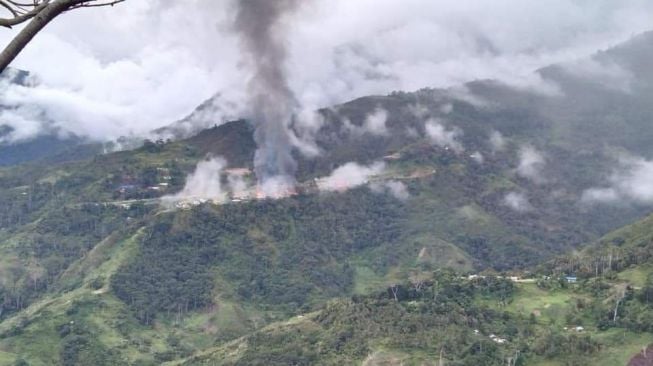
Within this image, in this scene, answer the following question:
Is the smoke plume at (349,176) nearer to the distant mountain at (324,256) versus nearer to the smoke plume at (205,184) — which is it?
the distant mountain at (324,256)

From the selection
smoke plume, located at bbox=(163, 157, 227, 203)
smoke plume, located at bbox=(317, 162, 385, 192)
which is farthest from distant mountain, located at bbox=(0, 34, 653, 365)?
smoke plume, located at bbox=(163, 157, 227, 203)

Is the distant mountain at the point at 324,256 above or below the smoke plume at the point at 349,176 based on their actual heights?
below

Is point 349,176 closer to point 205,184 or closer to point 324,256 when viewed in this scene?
point 205,184

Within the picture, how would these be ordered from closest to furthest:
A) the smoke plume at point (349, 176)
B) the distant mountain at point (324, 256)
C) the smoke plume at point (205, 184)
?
the distant mountain at point (324, 256), the smoke plume at point (205, 184), the smoke plume at point (349, 176)

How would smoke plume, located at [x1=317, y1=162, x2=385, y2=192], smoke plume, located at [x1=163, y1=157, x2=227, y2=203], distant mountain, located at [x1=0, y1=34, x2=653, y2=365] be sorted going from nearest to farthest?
distant mountain, located at [x1=0, y1=34, x2=653, y2=365] < smoke plume, located at [x1=163, y1=157, x2=227, y2=203] < smoke plume, located at [x1=317, y1=162, x2=385, y2=192]

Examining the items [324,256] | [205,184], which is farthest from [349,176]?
[324,256]

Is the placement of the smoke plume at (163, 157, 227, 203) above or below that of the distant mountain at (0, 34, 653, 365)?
above

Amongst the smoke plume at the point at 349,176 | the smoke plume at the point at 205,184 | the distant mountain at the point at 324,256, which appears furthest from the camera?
the smoke plume at the point at 349,176

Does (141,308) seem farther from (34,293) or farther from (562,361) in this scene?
(562,361)

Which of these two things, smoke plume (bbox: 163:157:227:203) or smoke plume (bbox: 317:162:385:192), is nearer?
smoke plume (bbox: 163:157:227:203)

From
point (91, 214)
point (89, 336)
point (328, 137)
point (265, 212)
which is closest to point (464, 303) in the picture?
point (89, 336)

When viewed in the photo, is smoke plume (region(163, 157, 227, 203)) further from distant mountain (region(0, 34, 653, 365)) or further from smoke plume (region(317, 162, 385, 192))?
smoke plume (region(317, 162, 385, 192))

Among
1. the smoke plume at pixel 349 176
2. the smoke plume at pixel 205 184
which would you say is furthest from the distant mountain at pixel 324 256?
the smoke plume at pixel 205 184
